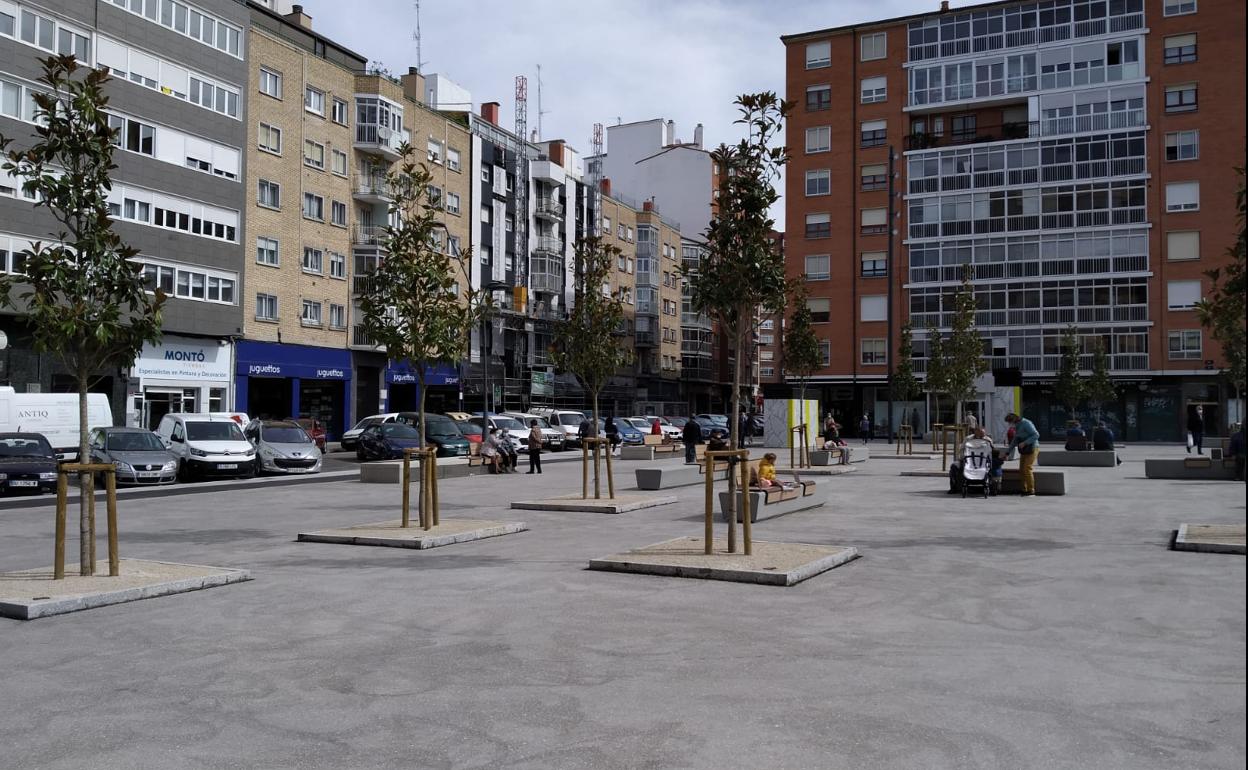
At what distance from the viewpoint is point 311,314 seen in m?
49.2

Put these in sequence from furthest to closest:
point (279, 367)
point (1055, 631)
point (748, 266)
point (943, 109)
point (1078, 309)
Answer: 1. point (943, 109)
2. point (1078, 309)
3. point (279, 367)
4. point (748, 266)
5. point (1055, 631)

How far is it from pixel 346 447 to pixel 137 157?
44.5ft

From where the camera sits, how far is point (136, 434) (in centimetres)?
2681

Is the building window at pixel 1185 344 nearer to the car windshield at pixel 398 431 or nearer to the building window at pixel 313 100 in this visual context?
the car windshield at pixel 398 431

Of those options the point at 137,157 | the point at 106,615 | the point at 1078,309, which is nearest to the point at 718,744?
the point at 106,615

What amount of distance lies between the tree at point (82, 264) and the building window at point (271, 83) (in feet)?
128

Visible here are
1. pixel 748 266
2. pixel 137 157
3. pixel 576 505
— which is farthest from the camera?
pixel 137 157

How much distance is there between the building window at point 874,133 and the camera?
212ft

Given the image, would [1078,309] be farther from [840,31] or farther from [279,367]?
[279,367]

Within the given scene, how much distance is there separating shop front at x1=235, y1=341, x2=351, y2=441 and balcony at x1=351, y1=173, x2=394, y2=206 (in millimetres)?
8133

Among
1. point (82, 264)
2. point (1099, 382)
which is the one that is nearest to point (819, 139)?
point (1099, 382)

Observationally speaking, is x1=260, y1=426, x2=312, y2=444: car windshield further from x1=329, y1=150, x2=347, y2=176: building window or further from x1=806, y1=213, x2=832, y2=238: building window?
x1=806, y1=213, x2=832, y2=238: building window

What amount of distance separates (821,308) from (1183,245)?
20149mm

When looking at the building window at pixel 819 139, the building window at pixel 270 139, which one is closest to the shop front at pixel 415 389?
the building window at pixel 270 139
